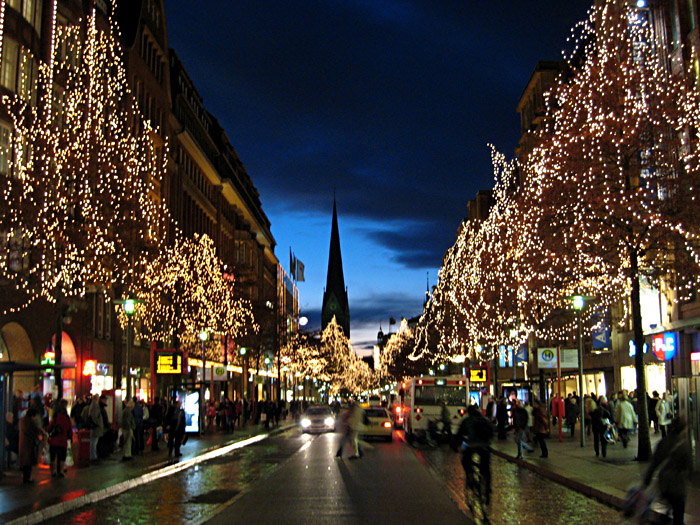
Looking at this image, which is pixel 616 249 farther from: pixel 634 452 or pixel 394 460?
pixel 394 460

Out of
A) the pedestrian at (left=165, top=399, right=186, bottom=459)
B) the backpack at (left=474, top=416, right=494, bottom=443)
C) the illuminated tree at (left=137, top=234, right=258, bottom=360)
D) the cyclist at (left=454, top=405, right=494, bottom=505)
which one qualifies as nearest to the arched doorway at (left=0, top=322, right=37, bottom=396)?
the illuminated tree at (left=137, top=234, right=258, bottom=360)

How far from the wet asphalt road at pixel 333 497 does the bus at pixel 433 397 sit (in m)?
14.7

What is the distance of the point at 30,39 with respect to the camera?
39.2 m

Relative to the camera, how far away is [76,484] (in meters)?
21.1

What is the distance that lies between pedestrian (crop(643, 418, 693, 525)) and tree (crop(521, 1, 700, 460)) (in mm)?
14284

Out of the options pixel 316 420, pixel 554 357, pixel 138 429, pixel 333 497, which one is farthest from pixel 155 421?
pixel 316 420

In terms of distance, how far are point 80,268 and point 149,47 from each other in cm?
3378

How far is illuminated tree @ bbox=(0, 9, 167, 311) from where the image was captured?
29.3m

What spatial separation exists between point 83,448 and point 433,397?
2085 centimetres

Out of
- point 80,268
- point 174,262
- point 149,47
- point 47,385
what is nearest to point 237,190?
point 149,47

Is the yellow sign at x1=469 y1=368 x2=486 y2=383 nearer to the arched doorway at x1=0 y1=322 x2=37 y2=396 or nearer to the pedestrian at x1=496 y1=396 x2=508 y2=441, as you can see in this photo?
the pedestrian at x1=496 y1=396 x2=508 y2=441

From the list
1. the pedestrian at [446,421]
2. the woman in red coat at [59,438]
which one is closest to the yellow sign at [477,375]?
the pedestrian at [446,421]

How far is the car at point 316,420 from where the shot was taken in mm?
57750

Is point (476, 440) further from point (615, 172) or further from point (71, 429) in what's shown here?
point (615, 172)
